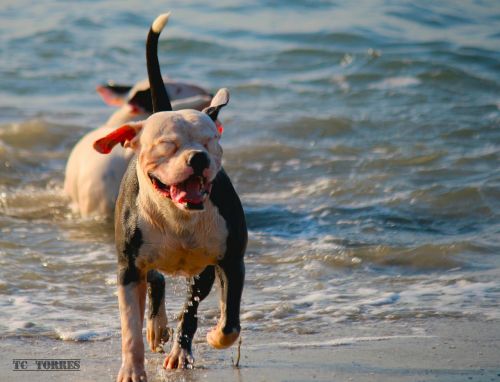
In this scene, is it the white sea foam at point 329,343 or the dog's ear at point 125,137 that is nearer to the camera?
the dog's ear at point 125,137

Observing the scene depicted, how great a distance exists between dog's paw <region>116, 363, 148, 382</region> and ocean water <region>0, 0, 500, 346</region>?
0.99 metres

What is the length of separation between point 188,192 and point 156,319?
A: 4.16ft

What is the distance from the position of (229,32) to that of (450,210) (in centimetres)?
868

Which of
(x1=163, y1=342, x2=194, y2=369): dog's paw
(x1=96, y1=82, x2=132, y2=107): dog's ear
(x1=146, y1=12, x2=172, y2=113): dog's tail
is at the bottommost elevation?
(x1=96, y1=82, x2=132, y2=107): dog's ear

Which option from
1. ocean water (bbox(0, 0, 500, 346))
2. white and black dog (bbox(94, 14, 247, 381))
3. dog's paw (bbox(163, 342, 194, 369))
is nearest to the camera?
white and black dog (bbox(94, 14, 247, 381))

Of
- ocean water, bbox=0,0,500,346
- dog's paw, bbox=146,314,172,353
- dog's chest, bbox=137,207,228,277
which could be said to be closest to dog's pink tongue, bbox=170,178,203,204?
dog's chest, bbox=137,207,228,277

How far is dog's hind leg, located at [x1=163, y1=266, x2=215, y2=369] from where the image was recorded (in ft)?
16.9

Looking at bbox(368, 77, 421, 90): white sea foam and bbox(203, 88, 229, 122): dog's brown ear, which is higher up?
bbox(203, 88, 229, 122): dog's brown ear

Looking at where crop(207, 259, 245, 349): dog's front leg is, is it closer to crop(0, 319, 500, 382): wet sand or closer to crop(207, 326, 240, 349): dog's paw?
crop(207, 326, 240, 349): dog's paw

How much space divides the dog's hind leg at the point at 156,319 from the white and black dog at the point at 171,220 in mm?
533

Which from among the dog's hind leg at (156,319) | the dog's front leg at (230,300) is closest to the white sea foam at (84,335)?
the dog's hind leg at (156,319)

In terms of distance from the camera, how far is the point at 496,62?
13727mm

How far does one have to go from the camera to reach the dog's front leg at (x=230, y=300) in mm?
4636

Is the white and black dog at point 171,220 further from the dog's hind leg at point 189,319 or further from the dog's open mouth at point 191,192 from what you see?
the dog's hind leg at point 189,319
